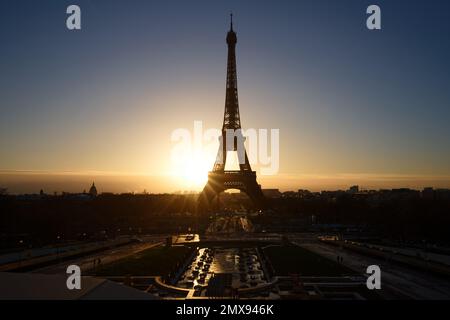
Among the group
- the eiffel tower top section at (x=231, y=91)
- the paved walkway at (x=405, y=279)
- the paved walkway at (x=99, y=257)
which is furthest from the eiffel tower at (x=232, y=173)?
the paved walkway at (x=405, y=279)

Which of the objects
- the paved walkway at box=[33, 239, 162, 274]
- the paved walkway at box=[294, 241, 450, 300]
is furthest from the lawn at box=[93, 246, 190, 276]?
the paved walkway at box=[294, 241, 450, 300]

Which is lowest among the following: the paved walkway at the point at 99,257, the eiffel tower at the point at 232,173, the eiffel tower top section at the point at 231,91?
the paved walkway at the point at 99,257

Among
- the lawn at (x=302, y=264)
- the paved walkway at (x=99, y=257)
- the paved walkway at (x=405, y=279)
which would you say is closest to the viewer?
the paved walkway at (x=405, y=279)

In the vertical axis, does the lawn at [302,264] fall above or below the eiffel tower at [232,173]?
below

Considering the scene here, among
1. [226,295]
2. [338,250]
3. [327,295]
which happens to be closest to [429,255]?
[338,250]

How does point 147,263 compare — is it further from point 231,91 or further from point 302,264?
point 231,91

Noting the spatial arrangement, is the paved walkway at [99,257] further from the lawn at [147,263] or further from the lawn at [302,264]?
the lawn at [302,264]

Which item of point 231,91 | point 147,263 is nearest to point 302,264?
point 147,263

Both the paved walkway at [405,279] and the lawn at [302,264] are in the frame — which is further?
the lawn at [302,264]
